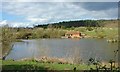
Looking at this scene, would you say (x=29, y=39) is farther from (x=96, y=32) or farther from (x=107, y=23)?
(x=107, y=23)

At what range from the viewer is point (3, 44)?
1805cm

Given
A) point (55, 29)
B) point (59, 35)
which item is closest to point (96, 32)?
point (59, 35)

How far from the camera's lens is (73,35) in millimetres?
69625

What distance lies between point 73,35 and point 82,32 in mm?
6041

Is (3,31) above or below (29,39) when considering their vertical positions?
above

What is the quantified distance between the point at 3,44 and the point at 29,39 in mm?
24412

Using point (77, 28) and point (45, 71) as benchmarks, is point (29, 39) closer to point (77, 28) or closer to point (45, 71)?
point (45, 71)

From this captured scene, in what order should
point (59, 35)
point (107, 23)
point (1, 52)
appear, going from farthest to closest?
point (107, 23)
point (59, 35)
point (1, 52)

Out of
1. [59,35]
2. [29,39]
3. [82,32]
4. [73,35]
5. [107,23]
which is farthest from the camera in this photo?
[107,23]

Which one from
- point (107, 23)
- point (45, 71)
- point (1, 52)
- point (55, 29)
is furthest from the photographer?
point (107, 23)

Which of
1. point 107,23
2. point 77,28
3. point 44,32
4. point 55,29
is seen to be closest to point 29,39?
point 44,32

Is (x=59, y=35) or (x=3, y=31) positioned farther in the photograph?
(x=59, y=35)

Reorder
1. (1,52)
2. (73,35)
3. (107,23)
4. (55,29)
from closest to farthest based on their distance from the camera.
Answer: (1,52) < (55,29) < (73,35) < (107,23)

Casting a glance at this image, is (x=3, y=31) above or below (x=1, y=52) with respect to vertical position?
above
